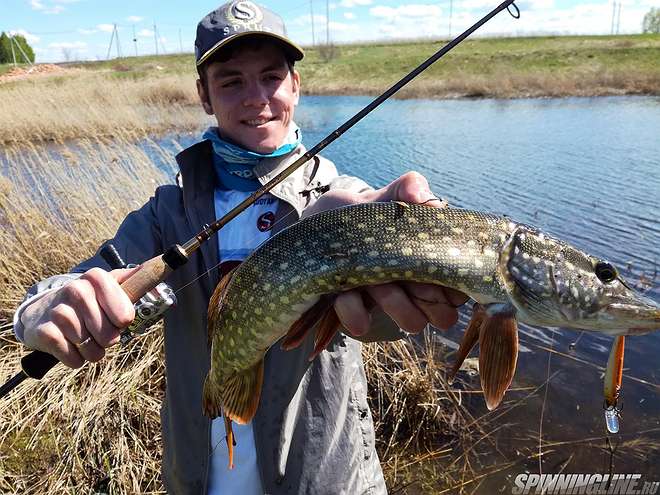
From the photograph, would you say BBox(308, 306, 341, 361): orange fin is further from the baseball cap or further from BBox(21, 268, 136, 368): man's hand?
the baseball cap

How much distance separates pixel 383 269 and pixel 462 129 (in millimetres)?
15933

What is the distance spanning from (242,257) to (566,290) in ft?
4.08

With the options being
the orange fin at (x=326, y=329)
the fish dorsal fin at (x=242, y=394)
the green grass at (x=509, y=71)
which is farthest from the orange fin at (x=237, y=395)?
the green grass at (x=509, y=71)

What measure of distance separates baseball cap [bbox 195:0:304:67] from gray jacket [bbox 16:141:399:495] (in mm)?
455

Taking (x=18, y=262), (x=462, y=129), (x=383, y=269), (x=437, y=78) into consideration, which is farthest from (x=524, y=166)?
(x=437, y=78)

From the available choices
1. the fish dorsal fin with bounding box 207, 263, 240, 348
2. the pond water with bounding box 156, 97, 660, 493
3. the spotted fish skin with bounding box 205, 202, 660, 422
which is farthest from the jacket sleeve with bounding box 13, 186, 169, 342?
the pond water with bounding box 156, 97, 660, 493

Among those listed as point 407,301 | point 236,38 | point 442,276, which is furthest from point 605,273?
point 236,38

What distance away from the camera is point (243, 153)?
219 cm

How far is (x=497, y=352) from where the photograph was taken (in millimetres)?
1624

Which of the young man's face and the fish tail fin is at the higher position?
the young man's face

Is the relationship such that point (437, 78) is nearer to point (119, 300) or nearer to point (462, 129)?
point (462, 129)

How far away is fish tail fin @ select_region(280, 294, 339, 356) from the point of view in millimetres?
1728

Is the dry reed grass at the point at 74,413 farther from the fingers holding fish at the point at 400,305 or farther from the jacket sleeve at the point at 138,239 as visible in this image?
the fingers holding fish at the point at 400,305

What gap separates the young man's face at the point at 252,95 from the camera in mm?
2232
